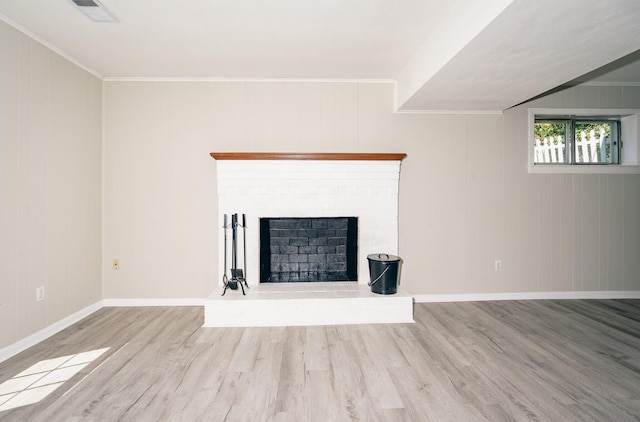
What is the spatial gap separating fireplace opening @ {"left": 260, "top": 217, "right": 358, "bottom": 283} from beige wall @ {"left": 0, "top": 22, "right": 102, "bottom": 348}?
171 cm

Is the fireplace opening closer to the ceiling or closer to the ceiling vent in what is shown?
the ceiling

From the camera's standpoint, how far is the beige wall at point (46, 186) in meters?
2.31

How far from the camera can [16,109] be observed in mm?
2363

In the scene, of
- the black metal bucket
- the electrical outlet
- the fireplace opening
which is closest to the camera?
the electrical outlet

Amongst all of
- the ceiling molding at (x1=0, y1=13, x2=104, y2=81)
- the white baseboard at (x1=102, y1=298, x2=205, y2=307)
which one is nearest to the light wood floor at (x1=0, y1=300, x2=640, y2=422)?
the white baseboard at (x1=102, y1=298, x2=205, y2=307)

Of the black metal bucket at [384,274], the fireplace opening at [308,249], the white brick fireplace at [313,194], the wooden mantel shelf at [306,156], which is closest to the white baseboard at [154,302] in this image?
the white brick fireplace at [313,194]

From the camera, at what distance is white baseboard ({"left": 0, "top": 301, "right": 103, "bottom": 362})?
229 centimetres

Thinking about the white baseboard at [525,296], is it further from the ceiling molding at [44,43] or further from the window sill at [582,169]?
the ceiling molding at [44,43]

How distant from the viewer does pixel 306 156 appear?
3289 millimetres

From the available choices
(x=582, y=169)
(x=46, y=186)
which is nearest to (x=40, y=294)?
(x=46, y=186)

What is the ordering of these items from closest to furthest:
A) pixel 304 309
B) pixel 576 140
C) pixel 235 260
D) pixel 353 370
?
1. pixel 353 370
2. pixel 304 309
3. pixel 235 260
4. pixel 576 140

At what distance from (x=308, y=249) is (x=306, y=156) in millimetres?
994

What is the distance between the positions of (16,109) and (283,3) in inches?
82.5

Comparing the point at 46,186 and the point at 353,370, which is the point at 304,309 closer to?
the point at 353,370
